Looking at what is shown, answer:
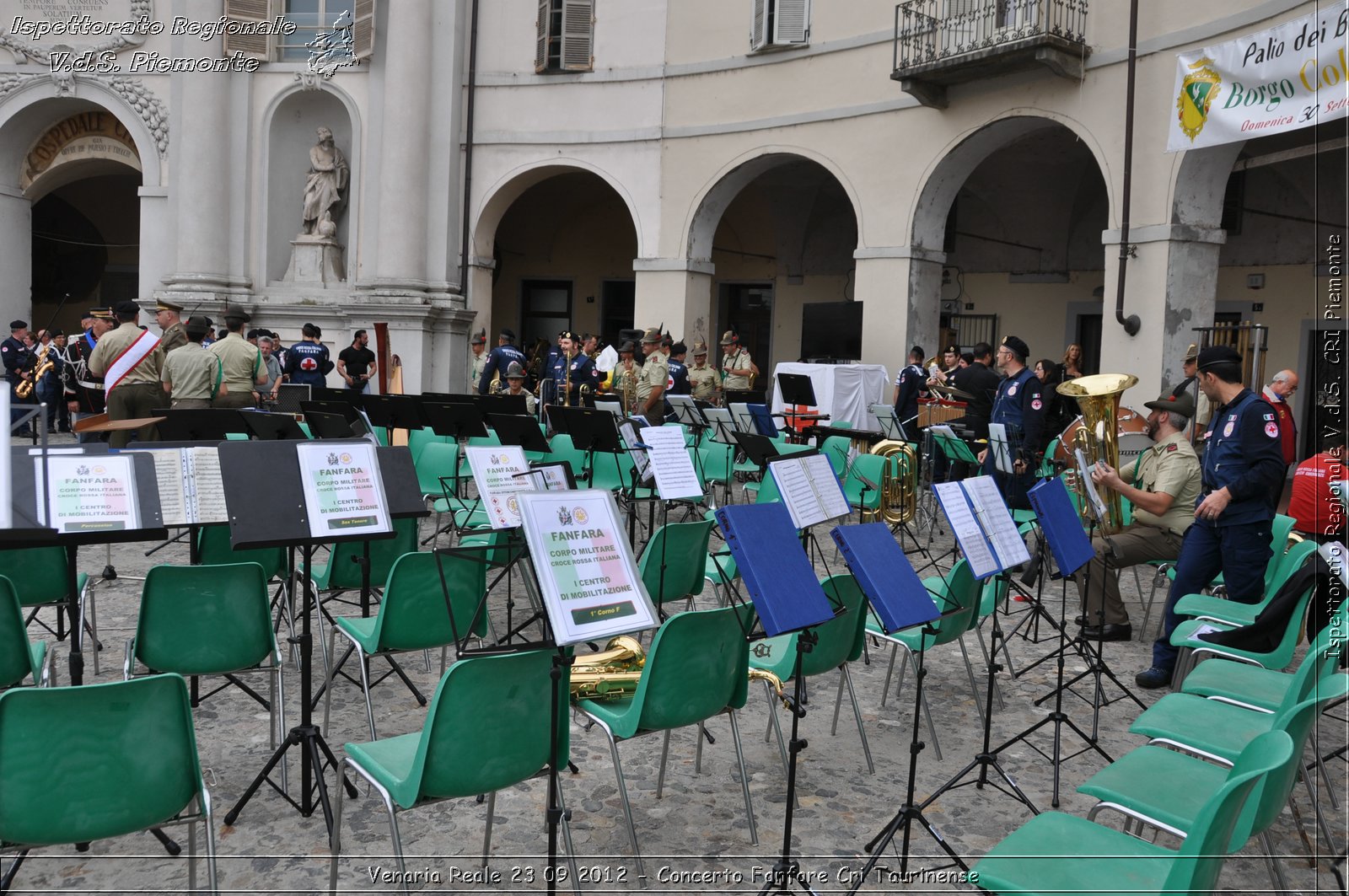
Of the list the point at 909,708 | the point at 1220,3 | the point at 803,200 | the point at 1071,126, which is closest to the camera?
the point at 909,708

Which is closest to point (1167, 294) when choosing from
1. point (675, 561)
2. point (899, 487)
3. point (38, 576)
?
point (899, 487)

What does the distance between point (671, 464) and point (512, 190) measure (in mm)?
13204

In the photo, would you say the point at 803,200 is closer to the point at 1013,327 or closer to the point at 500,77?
the point at 1013,327

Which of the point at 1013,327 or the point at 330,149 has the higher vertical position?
the point at 330,149

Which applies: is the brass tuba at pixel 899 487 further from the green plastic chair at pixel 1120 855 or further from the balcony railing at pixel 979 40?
the green plastic chair at pixel 1120 855

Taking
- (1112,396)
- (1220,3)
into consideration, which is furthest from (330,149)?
(1112,396)

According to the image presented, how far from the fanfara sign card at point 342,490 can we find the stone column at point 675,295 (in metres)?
13.3

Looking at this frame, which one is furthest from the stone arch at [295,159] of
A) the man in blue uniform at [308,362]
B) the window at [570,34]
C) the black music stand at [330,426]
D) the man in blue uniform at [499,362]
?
the black music stand at [330,426]

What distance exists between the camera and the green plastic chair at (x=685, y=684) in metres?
3.96

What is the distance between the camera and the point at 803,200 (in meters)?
21.6

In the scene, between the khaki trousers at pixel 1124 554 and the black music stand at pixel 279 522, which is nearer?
the black music stand at pixel 279 522

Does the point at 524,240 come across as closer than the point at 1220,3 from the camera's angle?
No

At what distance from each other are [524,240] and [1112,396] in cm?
2003

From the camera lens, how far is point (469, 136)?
1923 centimetres
